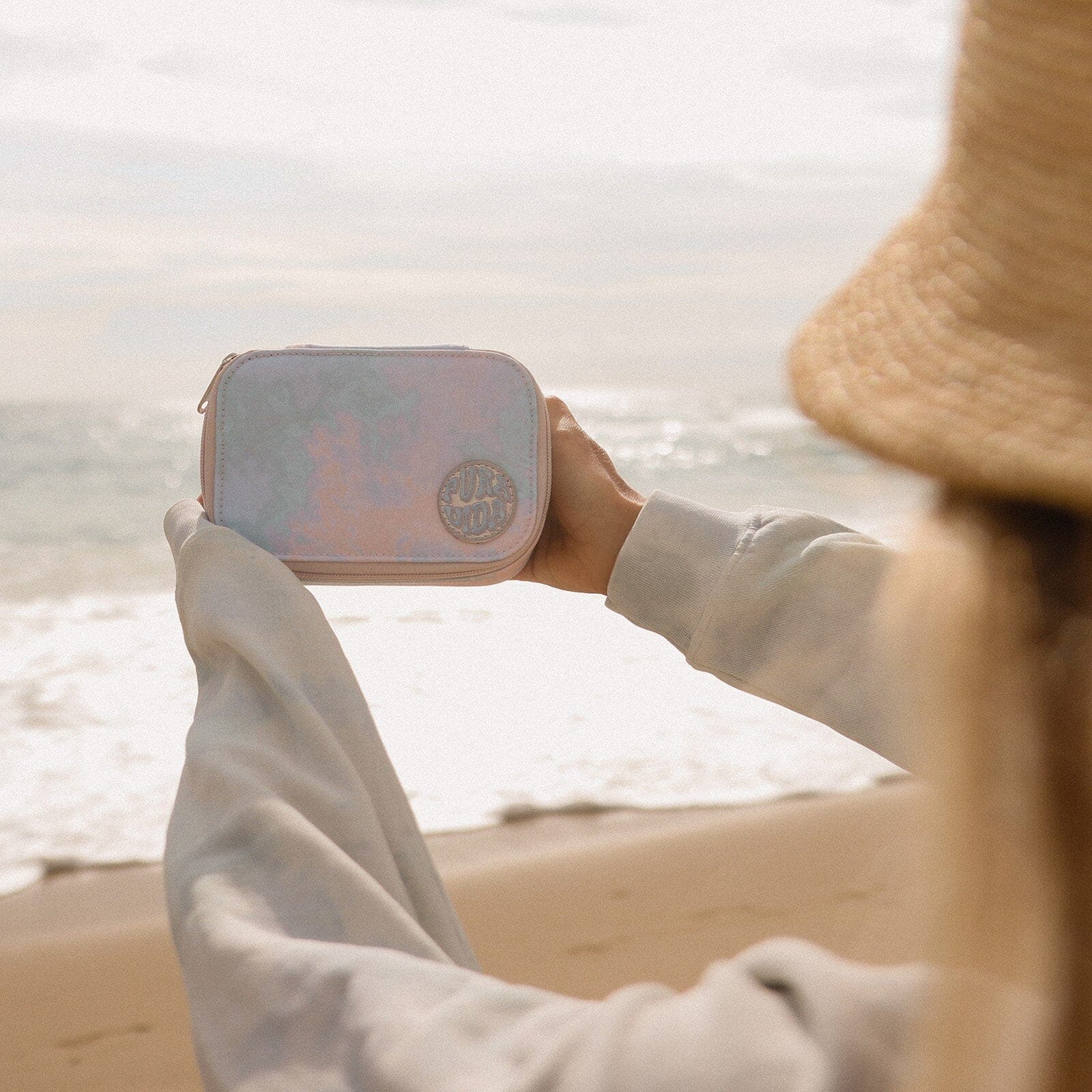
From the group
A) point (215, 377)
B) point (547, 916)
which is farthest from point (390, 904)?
point (547, 916)

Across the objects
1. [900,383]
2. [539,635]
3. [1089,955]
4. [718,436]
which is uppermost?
[900,383]

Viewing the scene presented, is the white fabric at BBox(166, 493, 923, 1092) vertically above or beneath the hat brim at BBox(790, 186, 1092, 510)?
beneath

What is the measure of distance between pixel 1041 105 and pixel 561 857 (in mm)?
2467

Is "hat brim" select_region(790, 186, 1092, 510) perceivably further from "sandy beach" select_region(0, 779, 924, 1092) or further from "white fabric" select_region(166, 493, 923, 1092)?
"sandy beach" select_region(0, 779, 924, 1092)

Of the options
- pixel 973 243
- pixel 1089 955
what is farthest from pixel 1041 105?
pixel 1089 955

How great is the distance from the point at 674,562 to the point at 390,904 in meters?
0.53

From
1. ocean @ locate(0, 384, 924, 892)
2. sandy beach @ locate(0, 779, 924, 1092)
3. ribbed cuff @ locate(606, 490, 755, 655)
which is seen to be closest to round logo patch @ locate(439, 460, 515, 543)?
ribbed cuff @ locate(606, 490, 755, 655)

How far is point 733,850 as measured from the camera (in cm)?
276

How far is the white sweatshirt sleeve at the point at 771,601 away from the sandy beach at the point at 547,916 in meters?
1.02

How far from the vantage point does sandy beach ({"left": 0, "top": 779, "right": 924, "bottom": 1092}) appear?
2111mm

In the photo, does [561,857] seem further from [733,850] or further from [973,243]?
[973,243]

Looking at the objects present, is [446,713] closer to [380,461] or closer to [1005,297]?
[380,461]

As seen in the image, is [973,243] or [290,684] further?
[290,684]

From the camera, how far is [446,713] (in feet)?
12.3
